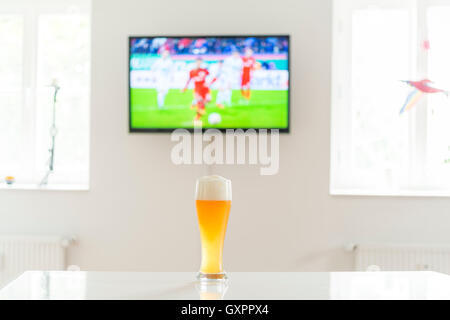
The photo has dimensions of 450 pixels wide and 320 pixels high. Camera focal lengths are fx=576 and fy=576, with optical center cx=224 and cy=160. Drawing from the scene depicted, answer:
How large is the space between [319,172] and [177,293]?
8.61 feet

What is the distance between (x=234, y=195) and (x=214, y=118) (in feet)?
1.72

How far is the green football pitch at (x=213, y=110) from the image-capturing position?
347cm

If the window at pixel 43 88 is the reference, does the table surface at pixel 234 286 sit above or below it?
below

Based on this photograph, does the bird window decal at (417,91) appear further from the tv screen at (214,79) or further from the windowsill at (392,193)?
the tv screen at (214,79)

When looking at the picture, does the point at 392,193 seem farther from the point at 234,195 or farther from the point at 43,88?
the point at 43,88

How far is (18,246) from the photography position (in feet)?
11.8

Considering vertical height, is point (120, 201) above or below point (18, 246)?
above

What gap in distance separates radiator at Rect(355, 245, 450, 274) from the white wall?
104mm

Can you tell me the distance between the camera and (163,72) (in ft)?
11.4

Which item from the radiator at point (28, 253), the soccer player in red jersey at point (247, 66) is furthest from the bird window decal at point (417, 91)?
the radiator at point (28, 253)

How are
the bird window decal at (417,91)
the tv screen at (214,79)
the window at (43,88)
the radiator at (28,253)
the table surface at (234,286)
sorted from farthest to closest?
1. the window at (43,88)
2. the bird window decal at (417,91)
3. the radiator at (28,253)
4. the tv screen at (214,79)
5. the table surface at (234,286)

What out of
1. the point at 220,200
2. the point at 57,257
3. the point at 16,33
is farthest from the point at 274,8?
the point at 220,200

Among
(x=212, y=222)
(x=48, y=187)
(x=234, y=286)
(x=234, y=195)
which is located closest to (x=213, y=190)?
(x=212, y=222)

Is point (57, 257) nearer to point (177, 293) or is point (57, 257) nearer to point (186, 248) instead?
point (186, 248)
